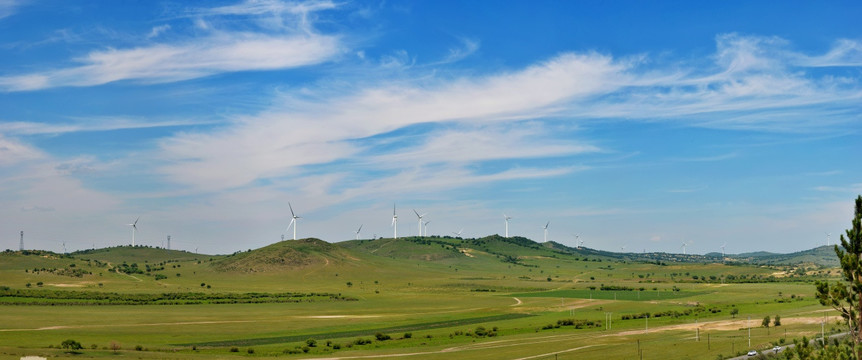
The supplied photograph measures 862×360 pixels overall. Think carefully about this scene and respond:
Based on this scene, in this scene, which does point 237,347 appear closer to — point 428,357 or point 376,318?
point 428,357

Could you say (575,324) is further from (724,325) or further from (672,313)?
(672,313)

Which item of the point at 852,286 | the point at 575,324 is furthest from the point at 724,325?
the point at 852,286

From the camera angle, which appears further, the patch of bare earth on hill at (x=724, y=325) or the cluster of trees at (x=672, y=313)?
the cluster of trees at (x=672, y=313)

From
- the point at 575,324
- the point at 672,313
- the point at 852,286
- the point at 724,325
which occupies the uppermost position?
the point at 852,286

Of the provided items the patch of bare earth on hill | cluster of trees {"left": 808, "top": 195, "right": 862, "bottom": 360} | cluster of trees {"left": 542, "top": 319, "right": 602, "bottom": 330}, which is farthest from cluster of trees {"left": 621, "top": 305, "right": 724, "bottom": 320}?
cluster of trees {"left": 808, "top": 195, "right": 862, "bottom": 360}

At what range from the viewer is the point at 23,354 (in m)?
78.3

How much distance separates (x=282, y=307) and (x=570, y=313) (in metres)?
74.1

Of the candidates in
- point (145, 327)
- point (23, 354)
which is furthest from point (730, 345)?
point (145, 327)

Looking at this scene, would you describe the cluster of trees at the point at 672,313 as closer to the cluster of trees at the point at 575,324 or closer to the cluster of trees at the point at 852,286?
the cluster of trees at the point at 575,324

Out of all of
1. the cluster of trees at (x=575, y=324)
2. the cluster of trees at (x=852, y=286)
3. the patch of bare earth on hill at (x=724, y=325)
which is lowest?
the cluster of trees at (x=575, y=324)

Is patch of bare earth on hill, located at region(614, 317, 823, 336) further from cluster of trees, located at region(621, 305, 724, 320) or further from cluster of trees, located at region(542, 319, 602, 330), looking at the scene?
cluster of trees, located at region(621, 305, 724, 320)

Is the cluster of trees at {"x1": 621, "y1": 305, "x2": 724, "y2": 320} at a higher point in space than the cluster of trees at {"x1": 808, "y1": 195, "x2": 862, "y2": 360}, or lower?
lower

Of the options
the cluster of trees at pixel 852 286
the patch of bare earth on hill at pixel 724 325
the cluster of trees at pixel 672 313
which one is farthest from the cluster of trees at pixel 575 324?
the cluster of trees at pixel 852 286

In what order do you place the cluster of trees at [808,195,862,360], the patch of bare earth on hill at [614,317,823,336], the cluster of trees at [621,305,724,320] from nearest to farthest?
the cluster of trees at [808,195,862,360]
the patch of bare earth on hill at [614,317,823,336]
the cluster of trees at [621,305,724,320]
